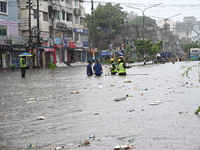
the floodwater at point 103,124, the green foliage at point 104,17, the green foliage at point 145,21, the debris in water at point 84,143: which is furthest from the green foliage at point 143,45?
the green foliage at point 145,21

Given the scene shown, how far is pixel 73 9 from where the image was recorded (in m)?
67.7

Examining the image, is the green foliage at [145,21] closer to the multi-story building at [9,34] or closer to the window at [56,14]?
the window at [56,14]

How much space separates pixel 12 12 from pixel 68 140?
45510 mm

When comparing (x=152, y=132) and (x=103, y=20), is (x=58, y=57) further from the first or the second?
(x=152, y=132)

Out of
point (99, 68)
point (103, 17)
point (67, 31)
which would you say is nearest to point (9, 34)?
point (67, 31)

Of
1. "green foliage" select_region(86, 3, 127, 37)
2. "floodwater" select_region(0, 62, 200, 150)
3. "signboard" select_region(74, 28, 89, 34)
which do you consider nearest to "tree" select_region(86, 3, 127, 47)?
"green foliage" select_region(86, 3, 127, 37)

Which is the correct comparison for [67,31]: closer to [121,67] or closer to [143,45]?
[143,45]

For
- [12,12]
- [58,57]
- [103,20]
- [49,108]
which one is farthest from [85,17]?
[49,108]

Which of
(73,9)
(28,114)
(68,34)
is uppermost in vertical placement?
(73,9)

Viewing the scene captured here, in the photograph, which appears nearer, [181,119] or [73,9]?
[181,119]

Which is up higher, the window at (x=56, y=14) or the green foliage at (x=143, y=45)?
the window at (x=56, y=14)

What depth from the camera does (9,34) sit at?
1836 inches

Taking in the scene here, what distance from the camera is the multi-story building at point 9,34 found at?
147 feet

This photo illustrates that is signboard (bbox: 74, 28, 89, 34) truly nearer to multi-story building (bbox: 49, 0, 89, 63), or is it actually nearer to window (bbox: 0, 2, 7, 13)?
multi-story building (bbox: 49, 0, 89, 63)
